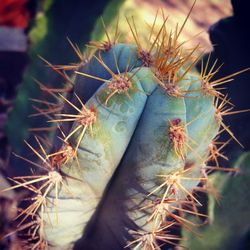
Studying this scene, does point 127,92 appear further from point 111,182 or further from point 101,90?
point 111,182

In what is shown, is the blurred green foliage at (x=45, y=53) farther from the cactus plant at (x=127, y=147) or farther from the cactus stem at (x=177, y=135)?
the cactus stem at (x=177, y=135)

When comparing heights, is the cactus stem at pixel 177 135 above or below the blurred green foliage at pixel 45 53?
above

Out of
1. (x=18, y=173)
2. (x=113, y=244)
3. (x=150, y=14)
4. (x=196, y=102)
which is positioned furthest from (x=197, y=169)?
(x=150, y=14)

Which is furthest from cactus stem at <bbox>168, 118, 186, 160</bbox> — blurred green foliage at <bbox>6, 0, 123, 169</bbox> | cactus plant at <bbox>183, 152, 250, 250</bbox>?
blurred green foliage at <bbox>6, 0, 123, 169</bbox>

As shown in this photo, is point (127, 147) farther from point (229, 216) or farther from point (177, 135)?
point (229, 216)

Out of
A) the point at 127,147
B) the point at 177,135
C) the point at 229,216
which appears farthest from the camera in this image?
the point at 229,216

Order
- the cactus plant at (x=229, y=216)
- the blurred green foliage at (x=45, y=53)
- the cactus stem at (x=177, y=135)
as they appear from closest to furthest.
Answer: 1. the cactus stem at (x=177, y=135)
2. the cactus plant at (x=229, y=216)
3. the blurred green foliage at (x=45, y=53)

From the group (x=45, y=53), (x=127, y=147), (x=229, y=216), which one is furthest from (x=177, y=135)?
(x=45, y=53)

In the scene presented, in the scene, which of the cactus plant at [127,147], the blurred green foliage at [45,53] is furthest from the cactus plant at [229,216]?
the blurred green foliage at [45,53]
